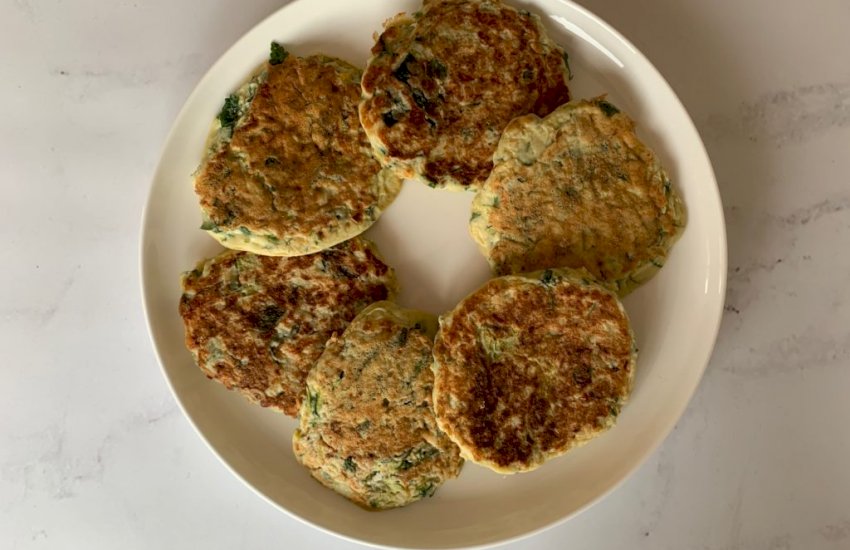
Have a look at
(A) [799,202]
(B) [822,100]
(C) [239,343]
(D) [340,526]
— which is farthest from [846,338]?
Result: (C) [239,343]

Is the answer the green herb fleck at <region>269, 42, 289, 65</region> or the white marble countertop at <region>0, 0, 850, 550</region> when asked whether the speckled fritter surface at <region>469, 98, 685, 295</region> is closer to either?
the white marble countertop at <region>0, 0, 850, 550</region>

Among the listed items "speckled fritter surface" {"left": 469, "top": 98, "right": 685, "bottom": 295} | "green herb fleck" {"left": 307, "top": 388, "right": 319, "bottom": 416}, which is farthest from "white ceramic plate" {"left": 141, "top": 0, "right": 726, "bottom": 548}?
"green herb fleck" {"left": 307, "top": 388, "right": 319, "bottom": 416}

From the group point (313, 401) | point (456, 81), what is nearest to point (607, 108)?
point (456, 81)

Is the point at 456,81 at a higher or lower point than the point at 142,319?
higher

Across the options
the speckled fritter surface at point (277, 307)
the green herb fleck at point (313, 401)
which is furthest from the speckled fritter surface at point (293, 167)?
the green herb fleck at point (313, 401)

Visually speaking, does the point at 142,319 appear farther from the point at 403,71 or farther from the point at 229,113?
the point at 403,71

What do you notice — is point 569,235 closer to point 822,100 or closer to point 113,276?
point 822,100

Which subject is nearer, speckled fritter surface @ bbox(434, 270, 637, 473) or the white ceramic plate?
speckled fritter surface @ bbox(434, 270, 637, 473)
